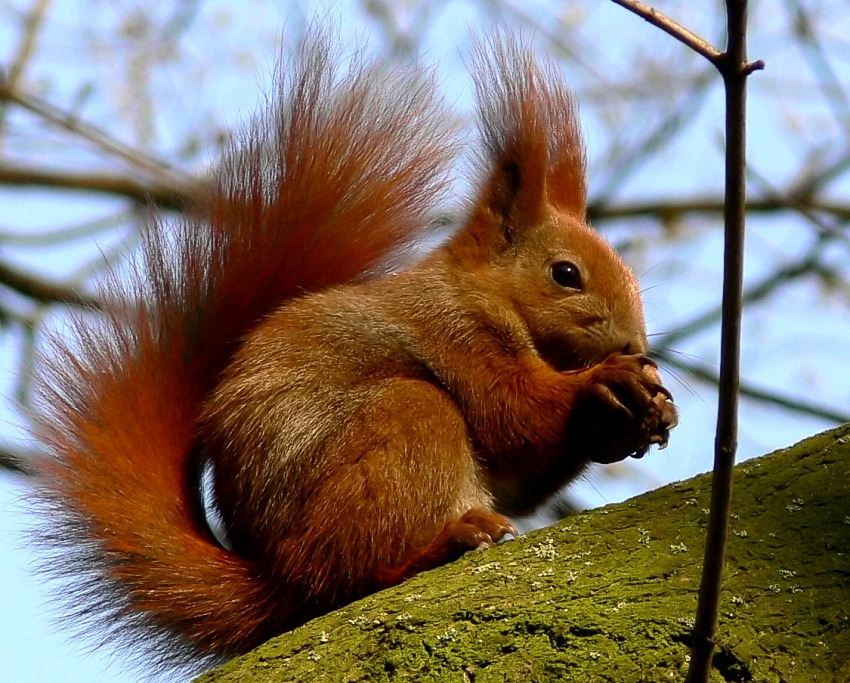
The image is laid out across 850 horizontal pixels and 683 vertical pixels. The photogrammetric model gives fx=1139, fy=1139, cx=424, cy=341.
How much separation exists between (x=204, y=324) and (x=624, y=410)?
40.8 inches

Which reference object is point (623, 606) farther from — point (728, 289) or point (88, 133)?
point (88, 133)

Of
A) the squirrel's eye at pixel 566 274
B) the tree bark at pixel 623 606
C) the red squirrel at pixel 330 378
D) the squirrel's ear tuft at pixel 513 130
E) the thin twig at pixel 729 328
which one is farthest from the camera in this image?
the squirrel's ear tuft at pixel 513 130

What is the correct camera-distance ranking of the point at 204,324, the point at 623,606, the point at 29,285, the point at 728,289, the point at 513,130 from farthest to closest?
1. the point at 29,285
2. the point at 513,130
3. the point at 204,324
4. the point at 623,606
5. the point at 728,289

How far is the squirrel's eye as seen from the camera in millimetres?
3188

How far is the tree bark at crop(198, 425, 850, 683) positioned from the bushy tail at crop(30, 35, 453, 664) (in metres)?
0.56

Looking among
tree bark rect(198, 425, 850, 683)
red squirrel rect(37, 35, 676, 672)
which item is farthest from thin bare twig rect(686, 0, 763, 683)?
red squirrel rect(37, 35, 676, 672)

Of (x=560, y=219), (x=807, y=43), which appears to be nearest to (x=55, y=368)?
(x=560, y=219)

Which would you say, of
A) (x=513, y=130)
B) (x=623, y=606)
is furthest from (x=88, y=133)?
(x=623, y=606)

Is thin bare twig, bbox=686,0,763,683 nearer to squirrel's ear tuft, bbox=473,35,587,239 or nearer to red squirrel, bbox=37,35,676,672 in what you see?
red squirrel, bbox=37,35,676,672

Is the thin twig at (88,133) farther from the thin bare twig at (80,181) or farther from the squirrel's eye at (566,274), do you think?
the squirrel's eye at (566,274)

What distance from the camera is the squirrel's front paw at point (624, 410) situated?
264cm

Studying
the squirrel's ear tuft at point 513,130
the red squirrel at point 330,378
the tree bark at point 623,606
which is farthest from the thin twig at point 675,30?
the squirrel's ear tuft at point 513,130

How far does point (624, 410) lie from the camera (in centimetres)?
263

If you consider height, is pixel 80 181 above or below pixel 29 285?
above
